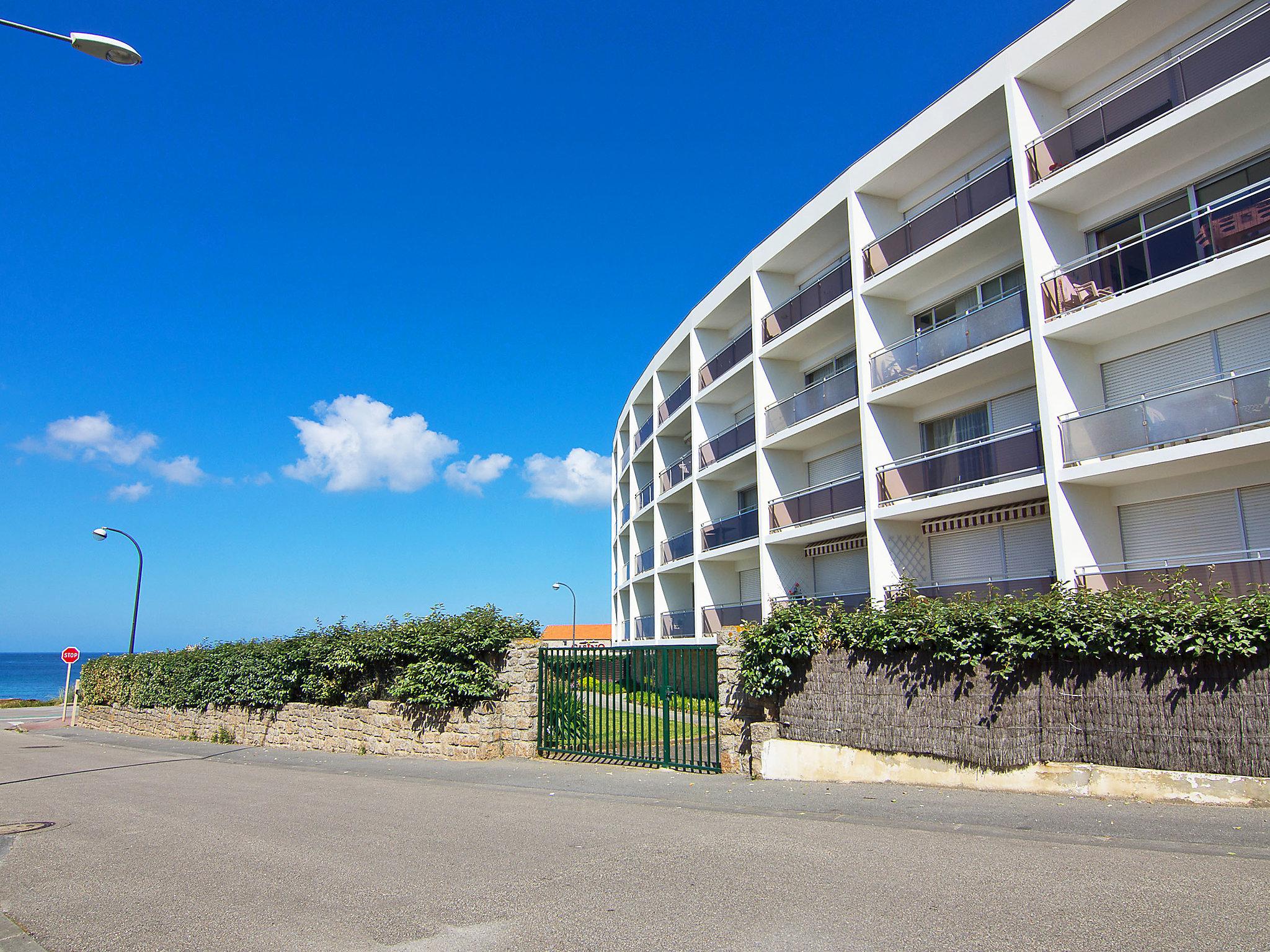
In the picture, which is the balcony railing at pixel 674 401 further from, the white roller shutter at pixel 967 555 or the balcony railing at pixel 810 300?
the white roller shutter at pixel 967 555

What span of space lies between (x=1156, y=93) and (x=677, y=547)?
2012cm

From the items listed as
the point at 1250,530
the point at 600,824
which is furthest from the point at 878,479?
the point at 600,824

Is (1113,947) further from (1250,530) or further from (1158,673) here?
(1250,530)

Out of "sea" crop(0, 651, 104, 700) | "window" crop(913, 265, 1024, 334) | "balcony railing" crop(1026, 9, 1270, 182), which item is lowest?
"sea" crop(0, 651, 104, 700)

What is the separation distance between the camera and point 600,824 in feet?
28.7

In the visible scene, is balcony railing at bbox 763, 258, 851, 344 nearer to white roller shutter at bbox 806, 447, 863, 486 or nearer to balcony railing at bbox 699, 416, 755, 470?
balcony railing at bbox 699, 416, 755, 470

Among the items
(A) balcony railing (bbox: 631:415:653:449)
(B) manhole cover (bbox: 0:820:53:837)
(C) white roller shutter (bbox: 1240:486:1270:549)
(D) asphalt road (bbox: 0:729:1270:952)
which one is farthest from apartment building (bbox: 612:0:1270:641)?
(B) manhole cover (bbox: 0:820:53:837)

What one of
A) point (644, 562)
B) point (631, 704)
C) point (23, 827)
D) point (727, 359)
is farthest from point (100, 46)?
point (644, 562)

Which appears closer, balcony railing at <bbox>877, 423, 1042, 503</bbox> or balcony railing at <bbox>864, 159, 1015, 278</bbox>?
balcony railing at <bbox>877, 423, 1042, 503</bbox>

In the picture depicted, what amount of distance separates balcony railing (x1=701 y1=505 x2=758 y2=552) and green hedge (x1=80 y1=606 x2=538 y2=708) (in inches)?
453

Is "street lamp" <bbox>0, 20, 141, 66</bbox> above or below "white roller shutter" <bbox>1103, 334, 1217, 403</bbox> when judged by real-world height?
above

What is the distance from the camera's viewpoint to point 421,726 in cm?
1541

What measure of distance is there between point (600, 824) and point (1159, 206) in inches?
581

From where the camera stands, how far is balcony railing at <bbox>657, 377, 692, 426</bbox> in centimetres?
3144
